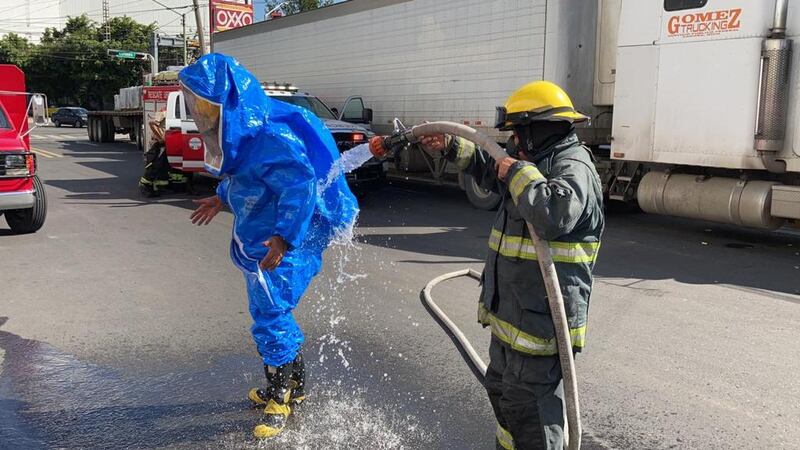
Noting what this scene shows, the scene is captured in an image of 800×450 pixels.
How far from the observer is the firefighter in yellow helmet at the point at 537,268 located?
2617mm

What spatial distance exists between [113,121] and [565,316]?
106ft

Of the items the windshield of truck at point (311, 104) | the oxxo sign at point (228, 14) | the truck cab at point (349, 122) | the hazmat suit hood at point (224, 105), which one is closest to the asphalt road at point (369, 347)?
the hazmat suit hood at point (224, 105)

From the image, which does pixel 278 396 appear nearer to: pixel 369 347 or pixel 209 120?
pixel 369 347

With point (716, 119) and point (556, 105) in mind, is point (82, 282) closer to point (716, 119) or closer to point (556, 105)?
point (556, 105)

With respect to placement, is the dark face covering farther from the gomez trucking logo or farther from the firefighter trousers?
the gomez trucking logo

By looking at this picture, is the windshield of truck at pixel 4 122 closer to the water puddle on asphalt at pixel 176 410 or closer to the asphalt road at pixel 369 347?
the asphalt road at pixel 369 347

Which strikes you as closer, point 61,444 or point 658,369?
point 61,444

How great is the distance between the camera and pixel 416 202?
13.1m

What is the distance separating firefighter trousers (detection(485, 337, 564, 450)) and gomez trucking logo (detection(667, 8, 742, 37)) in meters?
7.05

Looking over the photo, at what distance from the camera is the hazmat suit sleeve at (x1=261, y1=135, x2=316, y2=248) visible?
345 centimetres

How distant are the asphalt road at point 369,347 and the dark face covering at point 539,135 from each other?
5.47 ft

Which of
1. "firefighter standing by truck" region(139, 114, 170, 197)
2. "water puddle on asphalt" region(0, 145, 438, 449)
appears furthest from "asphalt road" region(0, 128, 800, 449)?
"firefighter standing by truck" region(139, 114, 170, 197)

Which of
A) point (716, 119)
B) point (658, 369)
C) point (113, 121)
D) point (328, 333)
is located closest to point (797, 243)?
point (716, 119)

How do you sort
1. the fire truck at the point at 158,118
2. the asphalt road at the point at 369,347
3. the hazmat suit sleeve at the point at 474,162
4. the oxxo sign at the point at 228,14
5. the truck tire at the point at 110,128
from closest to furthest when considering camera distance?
the hazmat suit sleeve at the point at 474,162 → the asphalt road at the point at 369,347 → the fire truck at the point at 158,118 → the oxxo sign at the point at 228,14 → the truck tire at the point at 110,128
